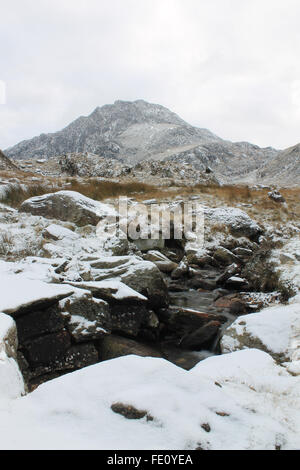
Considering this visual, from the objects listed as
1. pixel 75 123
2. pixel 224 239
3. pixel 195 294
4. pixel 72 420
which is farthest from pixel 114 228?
pixel 75 123

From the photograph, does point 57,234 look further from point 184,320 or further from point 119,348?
point 119,348

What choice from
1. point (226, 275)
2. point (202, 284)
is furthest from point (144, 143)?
point (202, 284)

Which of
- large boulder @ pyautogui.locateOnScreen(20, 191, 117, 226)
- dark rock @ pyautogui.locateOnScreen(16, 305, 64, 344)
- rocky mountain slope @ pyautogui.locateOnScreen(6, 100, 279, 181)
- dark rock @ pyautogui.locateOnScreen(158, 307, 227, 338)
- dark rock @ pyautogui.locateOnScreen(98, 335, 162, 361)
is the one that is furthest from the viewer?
rocky mountain slope @ pyautogui.locateOnScreen(6, 100, 279, 181)

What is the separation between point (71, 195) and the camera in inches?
439

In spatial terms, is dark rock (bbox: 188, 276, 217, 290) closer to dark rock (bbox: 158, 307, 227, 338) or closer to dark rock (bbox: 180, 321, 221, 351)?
dark rock (bbox: 158, 307, 227, 338)

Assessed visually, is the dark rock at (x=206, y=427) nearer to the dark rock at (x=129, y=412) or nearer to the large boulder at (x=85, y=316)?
the dark rock at (x=129, y=412)

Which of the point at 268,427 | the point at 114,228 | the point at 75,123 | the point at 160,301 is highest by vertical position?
the point at 75,123

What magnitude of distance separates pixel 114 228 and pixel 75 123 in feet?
341

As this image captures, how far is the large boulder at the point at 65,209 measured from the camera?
1075 centimetres

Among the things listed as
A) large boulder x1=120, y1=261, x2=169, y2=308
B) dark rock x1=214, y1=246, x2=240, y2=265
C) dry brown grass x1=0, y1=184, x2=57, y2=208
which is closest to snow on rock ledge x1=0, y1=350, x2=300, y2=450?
large boulder x1=120, y1=261, x2=169, y2=308

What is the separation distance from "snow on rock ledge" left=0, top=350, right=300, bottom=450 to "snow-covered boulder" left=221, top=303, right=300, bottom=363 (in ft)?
5.14

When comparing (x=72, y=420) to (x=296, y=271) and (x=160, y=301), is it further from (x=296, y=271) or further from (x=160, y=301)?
(x=296, y=271)

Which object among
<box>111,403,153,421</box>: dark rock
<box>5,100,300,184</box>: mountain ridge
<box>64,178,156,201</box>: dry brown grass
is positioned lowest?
<box>111,403,153,421</box>: dark rock

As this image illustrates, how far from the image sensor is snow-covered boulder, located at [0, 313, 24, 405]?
2.65 m
